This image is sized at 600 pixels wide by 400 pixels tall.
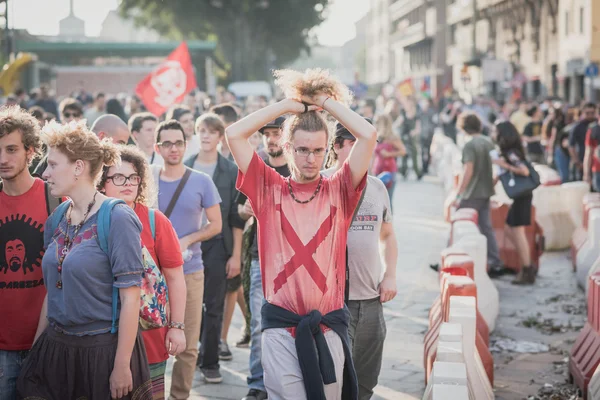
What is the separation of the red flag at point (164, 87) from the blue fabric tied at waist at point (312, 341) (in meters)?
10.1

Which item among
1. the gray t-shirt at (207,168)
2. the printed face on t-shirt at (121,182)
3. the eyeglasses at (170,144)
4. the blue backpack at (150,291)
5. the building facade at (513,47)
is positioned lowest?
the blue backpack at (150,291)

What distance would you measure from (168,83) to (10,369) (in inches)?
406

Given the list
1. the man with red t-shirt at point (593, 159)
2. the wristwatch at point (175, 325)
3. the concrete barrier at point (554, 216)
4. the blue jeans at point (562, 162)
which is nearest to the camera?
the wristwatch at point (175, 325)

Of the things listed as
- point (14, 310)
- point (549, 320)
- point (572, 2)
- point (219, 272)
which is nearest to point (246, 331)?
point (219, 272)

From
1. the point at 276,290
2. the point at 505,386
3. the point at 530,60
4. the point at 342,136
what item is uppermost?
the point at 530,60

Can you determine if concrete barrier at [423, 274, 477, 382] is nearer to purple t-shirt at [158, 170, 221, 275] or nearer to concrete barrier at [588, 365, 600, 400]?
concrete barrier at [588, 365, 600, 400]

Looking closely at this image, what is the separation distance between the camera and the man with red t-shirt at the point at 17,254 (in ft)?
15.3

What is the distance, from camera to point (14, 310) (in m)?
4.67

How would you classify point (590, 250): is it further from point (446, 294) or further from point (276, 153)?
point (276, 153)

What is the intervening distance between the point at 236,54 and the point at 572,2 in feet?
57.0

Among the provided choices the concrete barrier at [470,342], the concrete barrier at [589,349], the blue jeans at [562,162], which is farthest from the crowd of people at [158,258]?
the blue jeans at [562,162]

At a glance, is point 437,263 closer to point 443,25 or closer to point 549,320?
point 549,320

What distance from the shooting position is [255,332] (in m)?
6.54

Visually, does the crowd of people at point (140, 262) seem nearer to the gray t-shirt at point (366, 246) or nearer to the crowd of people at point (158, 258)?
the crowd of people at point (158, 258)
